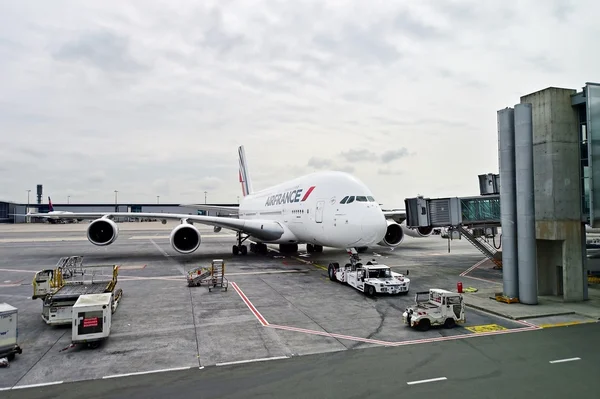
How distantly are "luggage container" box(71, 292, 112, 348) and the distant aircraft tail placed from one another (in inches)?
1569

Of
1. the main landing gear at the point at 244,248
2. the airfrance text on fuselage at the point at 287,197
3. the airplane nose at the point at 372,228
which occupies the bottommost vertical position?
the main landing gear at the point at 244,248

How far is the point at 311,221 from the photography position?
2467 cm

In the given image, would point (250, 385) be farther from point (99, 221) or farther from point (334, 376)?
point (99, 221)

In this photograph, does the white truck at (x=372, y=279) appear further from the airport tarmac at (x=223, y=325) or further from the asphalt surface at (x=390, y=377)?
the asphalt surface at (x=390, y=377)

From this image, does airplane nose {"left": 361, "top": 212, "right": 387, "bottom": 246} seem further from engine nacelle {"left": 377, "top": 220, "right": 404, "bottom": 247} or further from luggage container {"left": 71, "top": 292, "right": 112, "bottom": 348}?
luggage container {"left": 71, "top": 292, "right": 112, "bottom": 348}

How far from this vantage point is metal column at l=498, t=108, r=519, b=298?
53.3 ft

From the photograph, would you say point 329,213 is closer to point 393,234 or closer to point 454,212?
point 454,212

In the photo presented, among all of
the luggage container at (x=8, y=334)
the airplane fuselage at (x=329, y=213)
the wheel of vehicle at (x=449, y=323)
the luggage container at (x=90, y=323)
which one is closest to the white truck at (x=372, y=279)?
the airplane fuselage at (x=329, y=213)

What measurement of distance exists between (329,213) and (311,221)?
2.25m

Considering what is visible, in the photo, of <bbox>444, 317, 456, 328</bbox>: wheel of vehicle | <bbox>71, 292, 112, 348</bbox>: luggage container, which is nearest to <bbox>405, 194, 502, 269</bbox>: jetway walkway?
<bbox>444, 317, 456, 328</bbox>: wheel of vehicle

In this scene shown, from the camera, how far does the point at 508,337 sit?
1165 cm

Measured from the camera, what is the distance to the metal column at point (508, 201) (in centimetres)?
1625

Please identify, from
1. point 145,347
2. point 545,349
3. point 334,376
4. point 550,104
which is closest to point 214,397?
point 334,376

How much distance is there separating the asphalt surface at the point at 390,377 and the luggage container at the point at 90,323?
2.45 m
